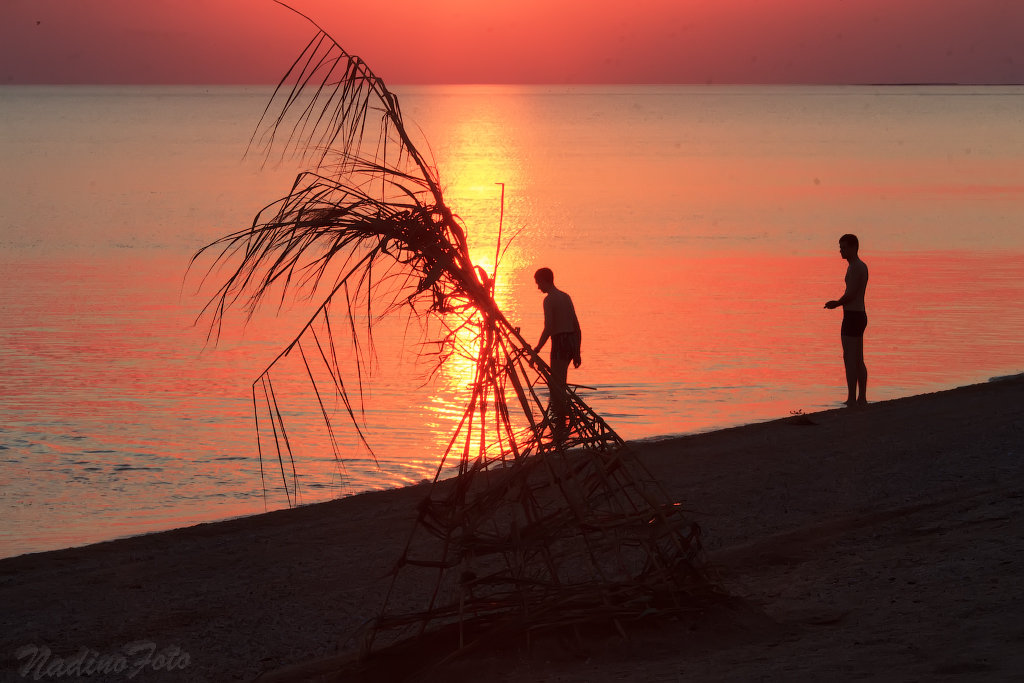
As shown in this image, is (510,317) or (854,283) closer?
(854,283)

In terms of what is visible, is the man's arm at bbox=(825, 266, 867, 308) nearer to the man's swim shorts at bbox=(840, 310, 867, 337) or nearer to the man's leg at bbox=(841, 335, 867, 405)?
the man's swim shorts at bbox=(840, 310, 867, 337)

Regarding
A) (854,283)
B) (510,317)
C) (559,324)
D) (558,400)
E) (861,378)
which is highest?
(510,317)

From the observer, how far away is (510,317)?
21000 mm

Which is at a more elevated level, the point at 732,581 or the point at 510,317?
the point at 510,317

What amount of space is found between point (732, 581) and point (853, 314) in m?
5.97

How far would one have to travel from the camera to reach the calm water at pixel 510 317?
1275cm

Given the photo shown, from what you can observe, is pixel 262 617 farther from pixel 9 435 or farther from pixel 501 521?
pixel 9 435

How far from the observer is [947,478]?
28.5 ft

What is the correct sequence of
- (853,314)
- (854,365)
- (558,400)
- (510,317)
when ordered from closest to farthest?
(558,400)
(853,314)
(854,365)
(510,317)

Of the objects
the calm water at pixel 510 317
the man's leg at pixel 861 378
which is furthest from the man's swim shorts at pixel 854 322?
the calm water at pixel 510 317

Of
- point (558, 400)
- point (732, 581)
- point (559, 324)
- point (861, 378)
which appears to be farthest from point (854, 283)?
point (558, 400)

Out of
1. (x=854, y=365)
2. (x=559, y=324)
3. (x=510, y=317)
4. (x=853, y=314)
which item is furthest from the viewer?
(x=510, y=317)

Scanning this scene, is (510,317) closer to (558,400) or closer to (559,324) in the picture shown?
(559,324)

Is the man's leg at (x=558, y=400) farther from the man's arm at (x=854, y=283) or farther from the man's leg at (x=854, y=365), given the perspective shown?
the man's leg at (x=854, y=365)
